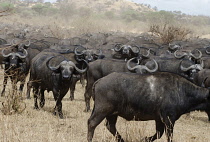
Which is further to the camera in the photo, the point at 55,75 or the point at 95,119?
the point at 55,75

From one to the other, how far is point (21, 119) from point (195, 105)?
3.54m

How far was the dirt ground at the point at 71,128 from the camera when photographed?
5.99 meters

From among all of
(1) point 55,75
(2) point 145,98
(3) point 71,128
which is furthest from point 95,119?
(1) point 55,75

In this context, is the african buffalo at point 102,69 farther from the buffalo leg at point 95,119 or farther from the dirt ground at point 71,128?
the buffalo leg at point 95,119

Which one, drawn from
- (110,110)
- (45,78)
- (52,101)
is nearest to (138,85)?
(110,110)

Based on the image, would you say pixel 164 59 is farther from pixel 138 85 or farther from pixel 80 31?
pixel 80 31

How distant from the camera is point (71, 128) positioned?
7004 millimetres

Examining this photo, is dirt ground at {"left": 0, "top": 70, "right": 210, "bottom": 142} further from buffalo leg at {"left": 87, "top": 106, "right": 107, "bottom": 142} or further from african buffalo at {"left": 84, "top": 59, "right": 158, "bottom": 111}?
african buffalo at {"left": 84, "top": 59, "right": 158, "bottom": 111}

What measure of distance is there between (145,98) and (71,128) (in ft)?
6.46

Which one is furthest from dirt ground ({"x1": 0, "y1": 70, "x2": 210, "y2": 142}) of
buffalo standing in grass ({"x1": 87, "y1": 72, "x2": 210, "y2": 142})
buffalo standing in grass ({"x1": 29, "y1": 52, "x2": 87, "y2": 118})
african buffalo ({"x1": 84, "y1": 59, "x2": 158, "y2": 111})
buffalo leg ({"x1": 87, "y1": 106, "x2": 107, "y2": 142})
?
african buffalo ({"x1": 84, "y1": 59, "x2": 158, "y2": 111})

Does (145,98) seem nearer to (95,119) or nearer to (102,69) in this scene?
(95,119)

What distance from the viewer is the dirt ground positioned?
599 cm

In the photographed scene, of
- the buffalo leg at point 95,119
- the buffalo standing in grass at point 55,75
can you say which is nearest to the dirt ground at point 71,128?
the buffalo leg at point 95,119

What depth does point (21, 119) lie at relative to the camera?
737cm
